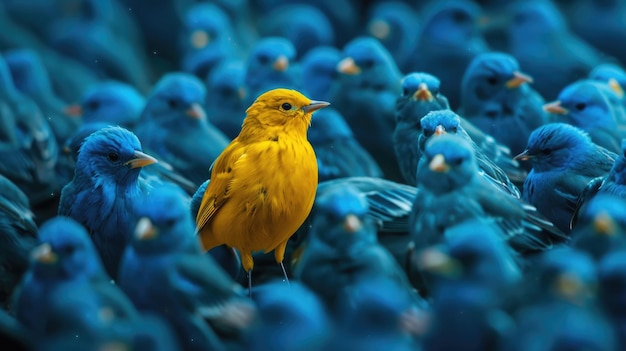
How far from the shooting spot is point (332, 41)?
10383 mm

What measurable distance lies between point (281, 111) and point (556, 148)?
1.47 metres

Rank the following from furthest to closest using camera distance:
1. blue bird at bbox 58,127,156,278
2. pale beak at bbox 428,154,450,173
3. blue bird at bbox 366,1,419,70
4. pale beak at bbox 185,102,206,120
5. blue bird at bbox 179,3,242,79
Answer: blue bird at bbox 366,1,419,70 → blue bird at bbox 179,3,242,79 → pale beak at bbox 185,102,206,120 → blue bird at bbox 58,127,156,278 → pale beak at bbox 428,154,450,173

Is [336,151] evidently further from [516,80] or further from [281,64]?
[281,64]

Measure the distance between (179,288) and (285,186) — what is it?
89 centimetres

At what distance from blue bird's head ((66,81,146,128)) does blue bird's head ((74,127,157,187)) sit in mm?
2419

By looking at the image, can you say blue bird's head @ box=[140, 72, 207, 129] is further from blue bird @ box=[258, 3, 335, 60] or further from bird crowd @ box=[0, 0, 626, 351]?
blue bird @ box=[258, 3, 335, 60]

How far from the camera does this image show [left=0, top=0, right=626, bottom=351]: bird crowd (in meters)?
3.77

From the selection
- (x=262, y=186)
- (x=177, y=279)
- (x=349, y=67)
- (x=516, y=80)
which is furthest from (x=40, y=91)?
(x=177, y=279)

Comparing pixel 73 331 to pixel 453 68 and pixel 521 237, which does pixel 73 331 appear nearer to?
pixel 521 237

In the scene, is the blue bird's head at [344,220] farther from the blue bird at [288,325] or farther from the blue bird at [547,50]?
the blue bird at [547,50]

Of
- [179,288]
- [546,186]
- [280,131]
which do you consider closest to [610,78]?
[546,186]

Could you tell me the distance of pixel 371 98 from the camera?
742 cm

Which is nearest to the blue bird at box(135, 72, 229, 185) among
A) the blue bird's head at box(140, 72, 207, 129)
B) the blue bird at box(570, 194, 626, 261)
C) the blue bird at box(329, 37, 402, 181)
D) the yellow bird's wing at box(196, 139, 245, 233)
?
the blue bird's head at box(140, 72, 207, 129)

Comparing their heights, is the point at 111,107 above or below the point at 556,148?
below
